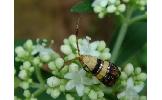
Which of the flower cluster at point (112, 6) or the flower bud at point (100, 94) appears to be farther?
the flower cluster at point (112, 6)

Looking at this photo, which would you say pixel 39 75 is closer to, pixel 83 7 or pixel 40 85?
pixel 40 85

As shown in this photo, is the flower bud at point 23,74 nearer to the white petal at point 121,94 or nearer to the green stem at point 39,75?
the green stem at point 39,75

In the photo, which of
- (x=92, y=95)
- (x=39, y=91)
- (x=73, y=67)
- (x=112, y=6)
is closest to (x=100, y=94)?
(x=92, y=95)

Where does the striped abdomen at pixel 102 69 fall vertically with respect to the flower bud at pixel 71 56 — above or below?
below

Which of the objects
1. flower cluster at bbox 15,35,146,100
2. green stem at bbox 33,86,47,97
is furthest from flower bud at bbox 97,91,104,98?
green stem at bbox 33,86,47,97

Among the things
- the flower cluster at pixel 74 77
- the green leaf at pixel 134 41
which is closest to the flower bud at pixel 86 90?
the flower cluster at pixel 74 77
